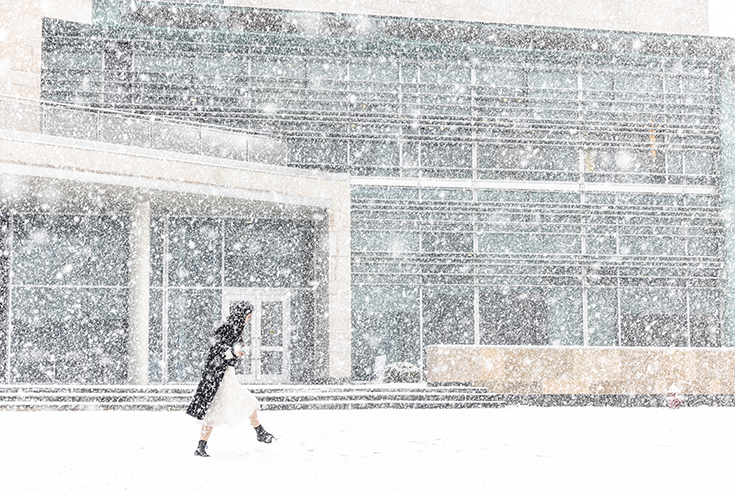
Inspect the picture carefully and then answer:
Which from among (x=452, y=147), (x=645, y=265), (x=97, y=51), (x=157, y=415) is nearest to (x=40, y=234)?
(x=97, y=51)

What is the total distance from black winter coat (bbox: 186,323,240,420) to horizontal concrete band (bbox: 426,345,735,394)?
9993 mm

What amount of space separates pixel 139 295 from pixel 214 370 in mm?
12744

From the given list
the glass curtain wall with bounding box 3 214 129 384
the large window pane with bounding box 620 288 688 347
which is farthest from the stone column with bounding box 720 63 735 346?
the glass curtain wall with bounding box 3 214 129 384

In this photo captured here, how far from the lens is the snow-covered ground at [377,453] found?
6969mm

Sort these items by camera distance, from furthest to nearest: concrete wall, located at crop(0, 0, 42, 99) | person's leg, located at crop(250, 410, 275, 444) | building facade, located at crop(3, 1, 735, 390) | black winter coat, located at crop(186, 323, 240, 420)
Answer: concrete wall, located at crop(0, 0, 42, 99), building facade, located at crop(3, 1, 735, 390), person's leg, located at crop(250, 410, 275, 444), black winter coat, located at crop(186, 323, 240, 420)

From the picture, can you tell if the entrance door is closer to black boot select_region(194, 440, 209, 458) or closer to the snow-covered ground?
the snow-covered ground

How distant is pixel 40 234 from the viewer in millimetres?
22281

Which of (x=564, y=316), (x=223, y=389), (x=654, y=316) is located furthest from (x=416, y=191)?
(x=223, y=389)

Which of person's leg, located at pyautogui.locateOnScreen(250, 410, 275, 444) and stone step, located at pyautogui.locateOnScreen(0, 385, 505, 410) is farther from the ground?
person's leg, located at pyautogui.locateOnScreen(250, 410, 275, 444)

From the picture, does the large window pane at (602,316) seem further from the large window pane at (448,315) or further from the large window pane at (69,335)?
the large window pane at (69,335)

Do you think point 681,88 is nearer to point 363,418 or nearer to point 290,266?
point 290,266

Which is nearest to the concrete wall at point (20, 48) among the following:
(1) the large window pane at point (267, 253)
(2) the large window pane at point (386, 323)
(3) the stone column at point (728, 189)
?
(1) the large window pane at point (267, 253)

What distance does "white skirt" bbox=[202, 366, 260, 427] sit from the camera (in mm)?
8203

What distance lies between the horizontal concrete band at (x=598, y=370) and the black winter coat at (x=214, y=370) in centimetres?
999
